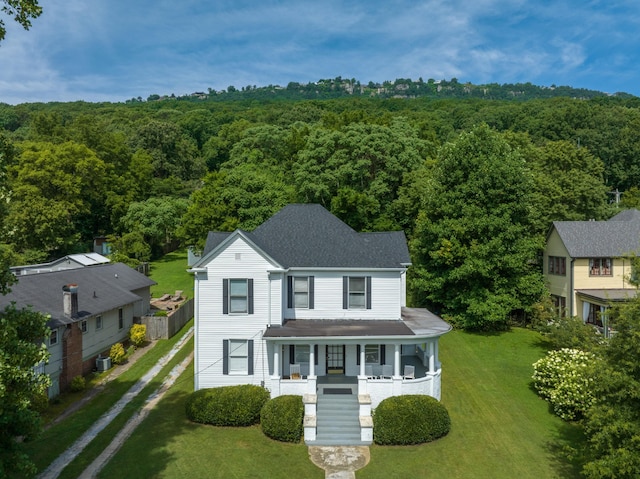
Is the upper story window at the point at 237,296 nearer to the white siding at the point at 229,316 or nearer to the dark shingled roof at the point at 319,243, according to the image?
the white siding at the point at 229,316

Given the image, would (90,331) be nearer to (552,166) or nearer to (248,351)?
(248,351)

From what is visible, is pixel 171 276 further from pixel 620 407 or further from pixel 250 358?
pixel 620 407

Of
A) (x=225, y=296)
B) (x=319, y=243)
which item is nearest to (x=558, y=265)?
(x=319, y=243)

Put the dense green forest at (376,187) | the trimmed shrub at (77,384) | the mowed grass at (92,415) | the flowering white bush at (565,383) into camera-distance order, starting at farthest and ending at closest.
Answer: the dense green forest at (376,187)
the trimmed shrub at (77,384)
the flowering white bush at (565,383)
the mowed grass at (92,415)

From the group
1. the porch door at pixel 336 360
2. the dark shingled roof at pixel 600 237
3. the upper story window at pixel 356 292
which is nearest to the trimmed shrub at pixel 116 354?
the porch door at pixel 336 360

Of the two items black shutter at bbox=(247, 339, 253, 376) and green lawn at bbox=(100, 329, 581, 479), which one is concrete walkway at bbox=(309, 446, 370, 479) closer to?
green lawn at bbox=(100, 329, 581, 479)
